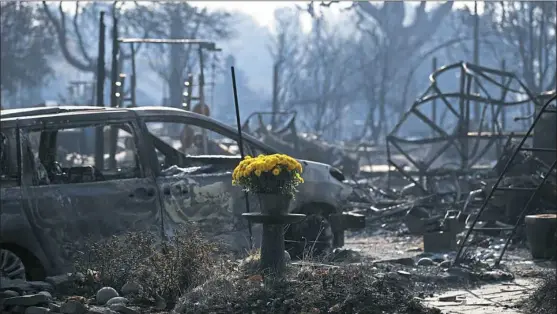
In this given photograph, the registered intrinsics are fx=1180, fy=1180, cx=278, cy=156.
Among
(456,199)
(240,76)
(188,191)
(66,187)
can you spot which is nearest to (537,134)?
(456,199)

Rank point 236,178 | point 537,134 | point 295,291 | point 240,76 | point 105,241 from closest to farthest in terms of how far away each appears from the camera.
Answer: point 295,291 < point 236,178 < point 105,241 < point 537,134 < point 240,76

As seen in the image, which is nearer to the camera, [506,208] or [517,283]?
[517,283]

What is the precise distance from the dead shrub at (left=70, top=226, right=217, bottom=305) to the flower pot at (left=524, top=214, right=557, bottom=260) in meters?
5.73

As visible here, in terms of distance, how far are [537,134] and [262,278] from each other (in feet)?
37.2

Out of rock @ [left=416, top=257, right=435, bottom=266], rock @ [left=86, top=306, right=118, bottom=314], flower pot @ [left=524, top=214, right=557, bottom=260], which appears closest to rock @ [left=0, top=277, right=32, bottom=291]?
rock @ [left=86, top=306, right=118, bottom=314]

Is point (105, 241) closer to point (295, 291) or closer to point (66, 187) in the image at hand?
point (66, 187)

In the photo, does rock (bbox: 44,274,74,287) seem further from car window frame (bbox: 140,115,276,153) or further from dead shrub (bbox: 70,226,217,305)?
car window frame (bbox: 140,115,276,153)

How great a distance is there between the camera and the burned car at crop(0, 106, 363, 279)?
11.2 metres

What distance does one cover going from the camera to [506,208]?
17.8 meters

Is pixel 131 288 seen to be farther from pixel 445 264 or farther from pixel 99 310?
pixel 445 264

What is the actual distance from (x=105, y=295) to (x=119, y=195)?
1901mm

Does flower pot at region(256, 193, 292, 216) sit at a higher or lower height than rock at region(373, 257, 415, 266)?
higher

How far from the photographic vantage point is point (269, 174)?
10.1 m

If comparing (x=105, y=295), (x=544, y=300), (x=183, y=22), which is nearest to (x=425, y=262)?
(x=544, y=300)
